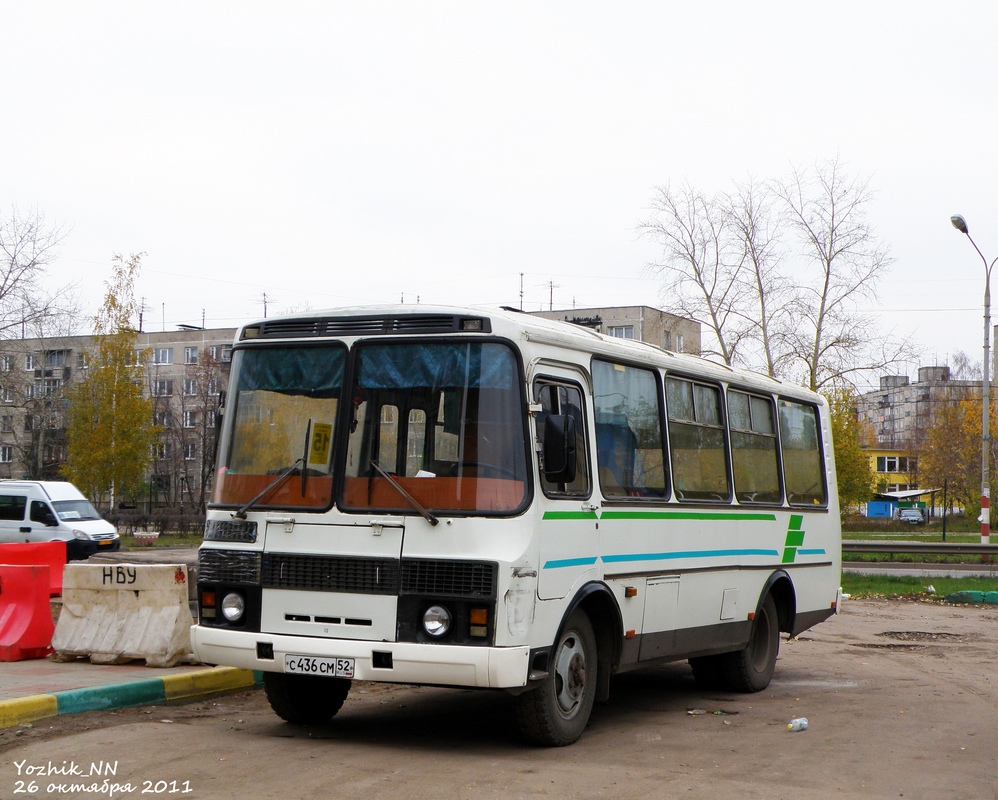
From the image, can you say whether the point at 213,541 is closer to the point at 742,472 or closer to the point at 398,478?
the point at 398,478

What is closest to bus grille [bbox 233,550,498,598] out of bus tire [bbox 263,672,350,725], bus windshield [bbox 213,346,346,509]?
bus windshield [bbox 213,346,346,509]

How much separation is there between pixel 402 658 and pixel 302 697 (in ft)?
5.15

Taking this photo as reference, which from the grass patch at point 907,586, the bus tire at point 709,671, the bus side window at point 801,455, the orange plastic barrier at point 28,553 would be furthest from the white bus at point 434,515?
the grass patch at point 907,586

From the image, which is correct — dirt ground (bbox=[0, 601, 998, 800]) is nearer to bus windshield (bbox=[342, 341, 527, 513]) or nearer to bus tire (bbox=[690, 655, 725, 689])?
bus tire (bbox=[690, 655, 725, 689])

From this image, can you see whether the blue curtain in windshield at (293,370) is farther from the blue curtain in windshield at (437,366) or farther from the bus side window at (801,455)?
the bus side window at (801,455)

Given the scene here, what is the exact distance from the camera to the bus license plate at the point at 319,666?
7.30m

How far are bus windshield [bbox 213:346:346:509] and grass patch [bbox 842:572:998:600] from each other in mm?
16317

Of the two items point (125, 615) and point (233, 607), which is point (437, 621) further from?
point (125, 615)

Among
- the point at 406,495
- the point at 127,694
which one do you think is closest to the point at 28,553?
the point at 127,694

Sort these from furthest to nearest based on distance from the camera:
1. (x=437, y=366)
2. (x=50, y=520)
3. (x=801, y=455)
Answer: (x=50, y=520) → (x=801, y=455) → (x=437, y=366)

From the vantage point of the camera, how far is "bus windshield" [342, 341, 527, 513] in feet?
24.2

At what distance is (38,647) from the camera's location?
11078mm

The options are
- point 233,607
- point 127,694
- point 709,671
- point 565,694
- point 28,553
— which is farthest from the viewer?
point 28,553

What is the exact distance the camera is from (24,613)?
11156 mm
